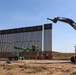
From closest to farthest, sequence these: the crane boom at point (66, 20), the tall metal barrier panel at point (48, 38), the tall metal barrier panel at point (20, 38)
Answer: the crane boom at point (66, 20), the tall metal barrier panel at point (48, 38), the tall metal barrier panel at point (20, 38)

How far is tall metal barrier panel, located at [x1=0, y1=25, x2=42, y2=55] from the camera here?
76.5 m

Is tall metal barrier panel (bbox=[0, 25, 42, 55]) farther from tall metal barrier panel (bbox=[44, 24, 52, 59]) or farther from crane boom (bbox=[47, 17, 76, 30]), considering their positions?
crane boom (bbox=[47, 17, 76, 30])

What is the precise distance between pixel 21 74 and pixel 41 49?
4708cm

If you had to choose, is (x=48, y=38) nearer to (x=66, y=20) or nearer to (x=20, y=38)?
(x=20, y=38)

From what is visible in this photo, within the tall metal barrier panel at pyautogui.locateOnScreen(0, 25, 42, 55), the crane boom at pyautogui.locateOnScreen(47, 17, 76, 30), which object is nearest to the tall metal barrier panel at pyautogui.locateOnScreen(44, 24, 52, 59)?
the tall metal barrier panel at pyautogui.locateOnScreen(0, 25, 42, 55)

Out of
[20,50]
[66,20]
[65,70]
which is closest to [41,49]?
[20,50]

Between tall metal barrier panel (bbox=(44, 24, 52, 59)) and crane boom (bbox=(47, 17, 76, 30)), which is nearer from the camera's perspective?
crane boom (bbox=(47, 17, 76, 30))

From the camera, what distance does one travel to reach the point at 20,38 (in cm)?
8331

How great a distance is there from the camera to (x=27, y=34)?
265 ft

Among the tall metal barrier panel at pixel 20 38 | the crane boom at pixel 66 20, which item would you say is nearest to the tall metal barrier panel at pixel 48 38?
the tall metal barrier panel at pixel 20 38

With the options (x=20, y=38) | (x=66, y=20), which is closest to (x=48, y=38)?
(x=20, y=38)

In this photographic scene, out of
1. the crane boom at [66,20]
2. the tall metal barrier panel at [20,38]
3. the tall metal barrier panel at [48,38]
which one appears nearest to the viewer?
the crane boom at [66,20]

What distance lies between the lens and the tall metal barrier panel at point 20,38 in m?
76.5

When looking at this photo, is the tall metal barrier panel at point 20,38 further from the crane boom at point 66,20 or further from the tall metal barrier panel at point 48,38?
the crane boom at point 66,20
